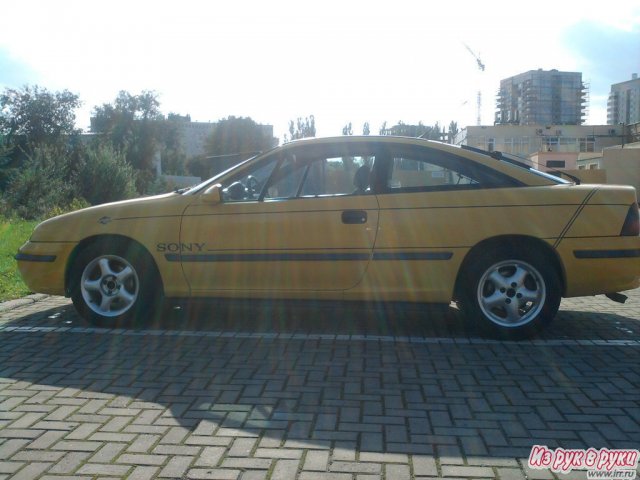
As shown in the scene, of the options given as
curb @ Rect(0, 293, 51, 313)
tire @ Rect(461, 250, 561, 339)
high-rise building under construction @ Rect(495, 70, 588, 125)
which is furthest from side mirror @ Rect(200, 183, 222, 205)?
high-rise building under construction @ Rect(495, 70, 588, 125)

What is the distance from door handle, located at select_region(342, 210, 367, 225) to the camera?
557cm

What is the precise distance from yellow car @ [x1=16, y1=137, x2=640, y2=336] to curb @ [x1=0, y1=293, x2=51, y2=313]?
3.37 ft

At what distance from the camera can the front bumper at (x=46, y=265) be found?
19.7 feet

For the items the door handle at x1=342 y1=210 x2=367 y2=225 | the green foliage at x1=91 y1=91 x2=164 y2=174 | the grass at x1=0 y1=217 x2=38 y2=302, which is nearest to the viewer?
the door handle at x1=342 y1=210 x2=367 y2=225

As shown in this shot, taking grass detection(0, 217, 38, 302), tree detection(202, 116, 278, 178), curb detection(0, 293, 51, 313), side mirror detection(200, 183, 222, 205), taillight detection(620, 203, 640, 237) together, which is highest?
tree detection(202, 116, 278, 178)

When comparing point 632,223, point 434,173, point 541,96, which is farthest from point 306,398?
point 541,96

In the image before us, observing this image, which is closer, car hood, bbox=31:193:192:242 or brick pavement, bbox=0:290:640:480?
brick pavement, bbox=0:290:640:480

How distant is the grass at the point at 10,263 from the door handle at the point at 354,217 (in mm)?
4209

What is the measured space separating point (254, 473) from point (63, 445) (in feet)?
3.56

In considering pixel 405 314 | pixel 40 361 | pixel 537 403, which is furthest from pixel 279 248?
pixel 537 403

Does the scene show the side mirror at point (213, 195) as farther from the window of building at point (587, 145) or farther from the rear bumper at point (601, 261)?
the window of building at point (587, 145)

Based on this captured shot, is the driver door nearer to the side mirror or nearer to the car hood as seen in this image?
the side mirror

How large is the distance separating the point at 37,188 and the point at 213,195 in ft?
67.6

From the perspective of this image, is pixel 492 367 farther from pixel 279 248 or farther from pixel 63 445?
pixel 63 445
